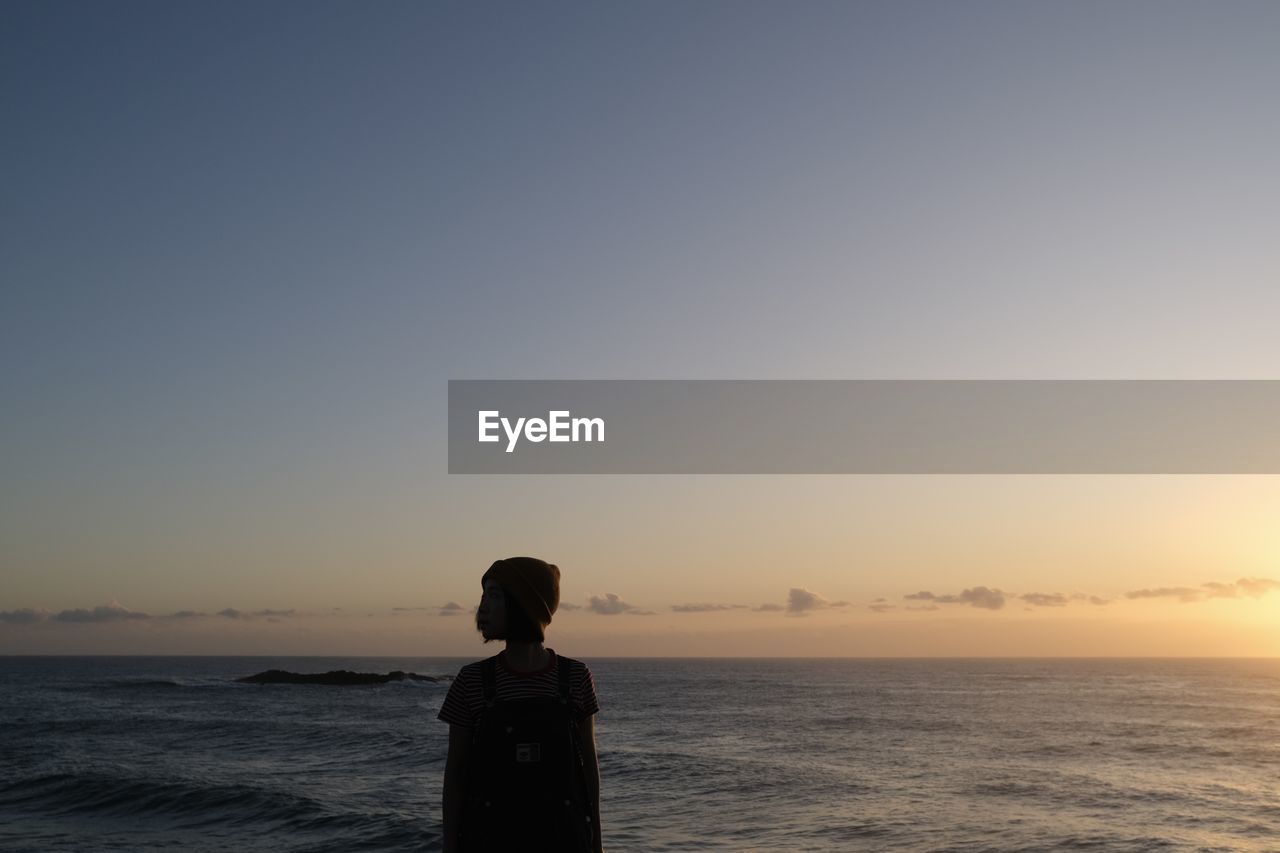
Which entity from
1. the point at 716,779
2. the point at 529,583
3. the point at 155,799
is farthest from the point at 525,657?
the point at 716,779

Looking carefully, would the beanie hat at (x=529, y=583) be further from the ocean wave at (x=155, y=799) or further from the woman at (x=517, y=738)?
the ocean wave at (x=155, y=799)

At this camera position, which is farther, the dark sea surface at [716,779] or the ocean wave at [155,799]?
the ocean wave at [155,799]

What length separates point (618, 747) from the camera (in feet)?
146

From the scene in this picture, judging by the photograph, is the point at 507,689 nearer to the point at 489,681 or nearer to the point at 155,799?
the point at 489,681

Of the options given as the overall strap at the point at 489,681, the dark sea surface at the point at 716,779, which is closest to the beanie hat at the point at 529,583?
the overall strap at the point at 489,681

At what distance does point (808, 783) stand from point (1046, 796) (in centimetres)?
746

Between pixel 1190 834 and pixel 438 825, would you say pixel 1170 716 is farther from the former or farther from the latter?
pixel 438 825

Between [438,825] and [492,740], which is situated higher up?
[492,740]

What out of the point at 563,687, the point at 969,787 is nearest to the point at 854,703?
the point at 969,787

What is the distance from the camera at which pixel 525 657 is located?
392cm

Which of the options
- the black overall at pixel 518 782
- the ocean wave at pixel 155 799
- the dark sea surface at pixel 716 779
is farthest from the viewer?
the ocean wave at pixel 155 799

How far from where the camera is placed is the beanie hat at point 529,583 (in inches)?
152

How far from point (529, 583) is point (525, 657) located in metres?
0.29

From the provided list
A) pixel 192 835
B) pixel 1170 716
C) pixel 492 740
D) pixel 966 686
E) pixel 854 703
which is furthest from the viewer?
pixel 966 686
